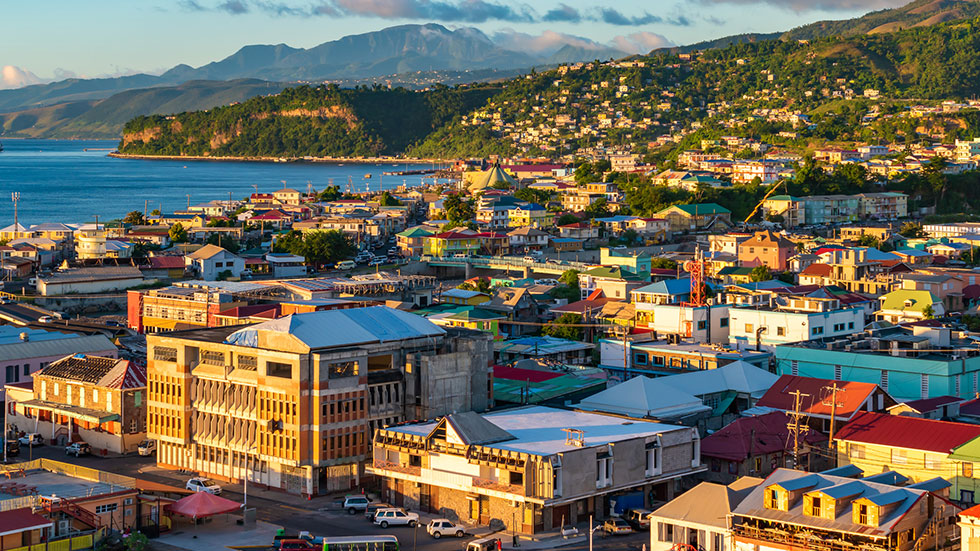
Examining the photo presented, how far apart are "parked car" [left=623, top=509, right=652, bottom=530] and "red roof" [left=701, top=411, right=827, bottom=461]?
2.70 m

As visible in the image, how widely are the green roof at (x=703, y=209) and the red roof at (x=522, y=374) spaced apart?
40.6 meters

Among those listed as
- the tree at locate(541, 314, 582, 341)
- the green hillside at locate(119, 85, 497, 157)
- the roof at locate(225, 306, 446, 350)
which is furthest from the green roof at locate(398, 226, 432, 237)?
the green hillside at locate(119, 85, 497, 157)

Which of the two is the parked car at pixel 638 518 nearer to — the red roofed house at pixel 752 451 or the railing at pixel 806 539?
the red roofed house at pixel 752 451

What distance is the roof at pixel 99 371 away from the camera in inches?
1105

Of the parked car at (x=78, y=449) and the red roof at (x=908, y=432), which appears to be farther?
the parked car at (x=78, y=449)

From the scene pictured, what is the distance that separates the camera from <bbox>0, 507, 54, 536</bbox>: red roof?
61.8ft

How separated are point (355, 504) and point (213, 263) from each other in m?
31.4

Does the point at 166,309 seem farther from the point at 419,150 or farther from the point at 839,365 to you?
the point at 419,150

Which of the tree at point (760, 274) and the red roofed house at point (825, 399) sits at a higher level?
the tree at point (760, 274)

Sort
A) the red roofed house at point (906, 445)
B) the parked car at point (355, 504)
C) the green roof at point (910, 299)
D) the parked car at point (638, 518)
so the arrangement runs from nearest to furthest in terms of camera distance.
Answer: the parked car at point (638, 518) → the red roofed house at point (906, 445) → the parked car at point (355, 504) → the green roof at point (910, 299)

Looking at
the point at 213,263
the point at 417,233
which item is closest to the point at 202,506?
the point at 213,263

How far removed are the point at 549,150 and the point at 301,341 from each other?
12002 cm

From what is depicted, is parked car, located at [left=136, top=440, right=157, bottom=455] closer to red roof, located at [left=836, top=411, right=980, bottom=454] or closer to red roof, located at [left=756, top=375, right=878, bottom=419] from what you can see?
red roof, located at [left=756, top=375, right=878, bottom=419]

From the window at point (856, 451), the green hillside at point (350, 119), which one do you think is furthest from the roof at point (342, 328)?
the green hillside at point (350, 119)
